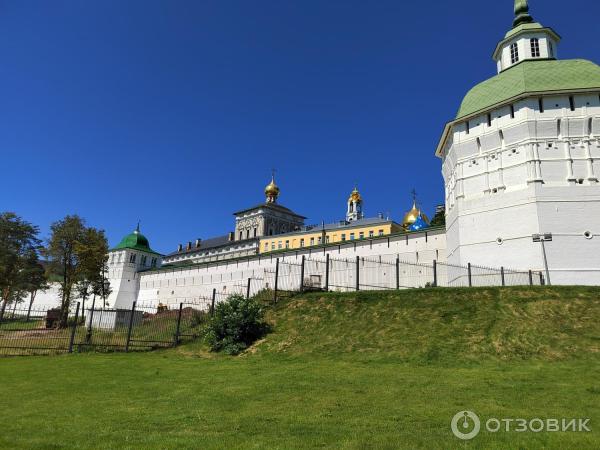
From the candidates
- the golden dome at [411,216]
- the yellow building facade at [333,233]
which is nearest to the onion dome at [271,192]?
the yellow building facade at [333,233]

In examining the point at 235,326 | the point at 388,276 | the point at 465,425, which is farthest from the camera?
the point at 388,276

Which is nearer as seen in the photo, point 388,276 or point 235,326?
point 235,326

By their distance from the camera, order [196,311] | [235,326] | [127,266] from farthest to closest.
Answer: [127,266] < [196,311] < [235,326]

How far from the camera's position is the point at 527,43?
32031 mm

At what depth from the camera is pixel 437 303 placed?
19.0m

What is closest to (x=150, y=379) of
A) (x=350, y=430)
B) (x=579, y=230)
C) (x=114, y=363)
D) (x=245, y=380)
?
(x=245, y=380)

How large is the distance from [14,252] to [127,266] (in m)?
16.2

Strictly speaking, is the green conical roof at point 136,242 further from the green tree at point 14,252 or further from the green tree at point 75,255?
the green tree at point 75,255

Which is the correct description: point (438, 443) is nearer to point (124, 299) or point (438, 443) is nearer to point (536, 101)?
point (536, 101)

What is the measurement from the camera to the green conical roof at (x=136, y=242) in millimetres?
64600

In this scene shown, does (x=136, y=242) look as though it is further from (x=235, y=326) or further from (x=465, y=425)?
(x=465, y=425)

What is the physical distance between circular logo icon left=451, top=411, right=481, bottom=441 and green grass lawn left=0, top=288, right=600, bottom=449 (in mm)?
163

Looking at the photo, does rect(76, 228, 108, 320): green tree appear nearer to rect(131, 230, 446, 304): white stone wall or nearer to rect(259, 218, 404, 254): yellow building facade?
rect(131, 230, 446, 304): white stone wall

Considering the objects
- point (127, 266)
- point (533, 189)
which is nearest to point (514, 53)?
point (533, 189)
